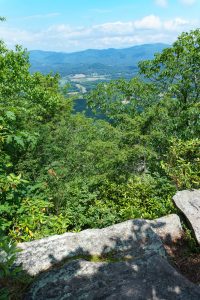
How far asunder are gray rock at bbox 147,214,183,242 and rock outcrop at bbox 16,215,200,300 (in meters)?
0.55

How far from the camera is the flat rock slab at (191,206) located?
26.6 ft

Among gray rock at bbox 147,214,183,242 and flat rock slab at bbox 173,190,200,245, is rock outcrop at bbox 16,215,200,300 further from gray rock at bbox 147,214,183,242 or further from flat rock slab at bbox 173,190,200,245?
flat rock slab at bbox 173,190,200,245

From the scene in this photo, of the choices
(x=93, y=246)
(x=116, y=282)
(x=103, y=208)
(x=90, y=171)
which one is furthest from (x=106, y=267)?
(x=90, y=171)

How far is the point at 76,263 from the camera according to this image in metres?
5.92

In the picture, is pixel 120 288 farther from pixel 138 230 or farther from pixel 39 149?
pixel 39 149

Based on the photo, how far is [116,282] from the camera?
525 centimetres

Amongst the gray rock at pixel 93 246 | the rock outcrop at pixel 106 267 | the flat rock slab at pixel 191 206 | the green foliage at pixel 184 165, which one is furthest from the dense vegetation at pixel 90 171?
the flat rock slab at pixel 191 206

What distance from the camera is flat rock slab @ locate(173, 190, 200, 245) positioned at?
320 inches

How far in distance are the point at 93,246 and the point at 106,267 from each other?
4.31 ft

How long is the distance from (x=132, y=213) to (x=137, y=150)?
4.01 m

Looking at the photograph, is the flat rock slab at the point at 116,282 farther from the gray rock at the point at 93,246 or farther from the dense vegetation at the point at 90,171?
the dense vegetation at the point at 90,171

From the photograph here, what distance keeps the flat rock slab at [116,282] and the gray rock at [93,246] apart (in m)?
0.59

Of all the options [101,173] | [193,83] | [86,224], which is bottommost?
[86,224]

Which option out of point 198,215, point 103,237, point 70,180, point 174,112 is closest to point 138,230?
point 103,237
